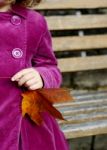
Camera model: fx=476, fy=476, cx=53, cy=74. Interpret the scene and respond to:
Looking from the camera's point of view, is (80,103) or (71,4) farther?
(71,4)

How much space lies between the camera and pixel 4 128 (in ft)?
5.26

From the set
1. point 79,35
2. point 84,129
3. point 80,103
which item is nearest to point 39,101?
point 84,129

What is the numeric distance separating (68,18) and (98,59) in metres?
0.33

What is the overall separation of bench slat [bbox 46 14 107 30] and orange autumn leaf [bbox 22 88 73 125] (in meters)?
1.48

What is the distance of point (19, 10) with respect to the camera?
5.58ft

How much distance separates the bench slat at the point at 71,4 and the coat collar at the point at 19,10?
134cm

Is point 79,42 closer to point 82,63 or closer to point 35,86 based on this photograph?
point 82,63

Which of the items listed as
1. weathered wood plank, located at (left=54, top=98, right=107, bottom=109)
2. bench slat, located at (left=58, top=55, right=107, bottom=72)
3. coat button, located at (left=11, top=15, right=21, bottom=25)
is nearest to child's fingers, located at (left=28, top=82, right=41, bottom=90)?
coat button, located at (left=11, top=15, right=21, bottom=25)

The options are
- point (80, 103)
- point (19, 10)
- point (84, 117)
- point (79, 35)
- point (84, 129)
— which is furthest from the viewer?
point (79, 35)

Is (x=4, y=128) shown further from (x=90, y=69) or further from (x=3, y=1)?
(x=90, y=69)

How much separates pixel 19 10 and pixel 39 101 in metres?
Answer: 0.34

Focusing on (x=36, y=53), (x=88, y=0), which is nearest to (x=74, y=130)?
(x=36, y=53)

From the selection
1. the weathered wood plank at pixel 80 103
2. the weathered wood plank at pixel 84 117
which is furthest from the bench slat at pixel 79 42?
the weathered wood plank at pixel 84 117

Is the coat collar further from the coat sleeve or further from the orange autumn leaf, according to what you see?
the orange autumn leaf
